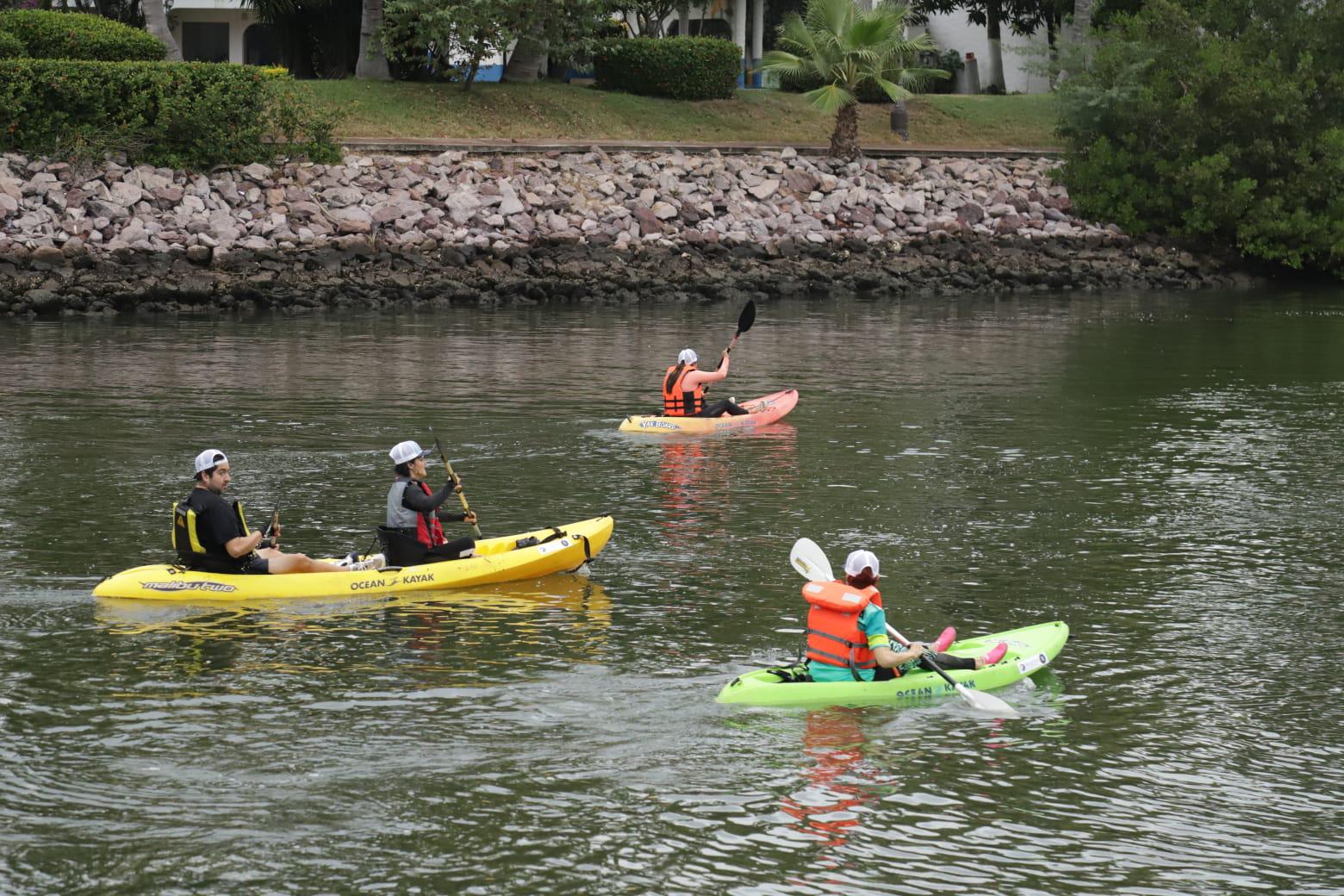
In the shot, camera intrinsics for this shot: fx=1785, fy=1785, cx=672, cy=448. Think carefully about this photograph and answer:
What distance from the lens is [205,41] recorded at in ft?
211

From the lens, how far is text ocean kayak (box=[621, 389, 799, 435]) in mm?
25844

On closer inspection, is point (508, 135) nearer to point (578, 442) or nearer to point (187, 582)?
point (578, 442)

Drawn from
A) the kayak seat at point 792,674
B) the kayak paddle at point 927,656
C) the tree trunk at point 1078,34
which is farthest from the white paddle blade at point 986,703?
the tree trunk at point 1078,34

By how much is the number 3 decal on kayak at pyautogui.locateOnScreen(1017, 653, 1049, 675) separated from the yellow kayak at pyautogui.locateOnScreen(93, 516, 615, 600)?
4938 millimetres

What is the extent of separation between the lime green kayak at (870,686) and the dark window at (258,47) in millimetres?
53949

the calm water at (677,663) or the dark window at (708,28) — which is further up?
the dark window at (708,28)

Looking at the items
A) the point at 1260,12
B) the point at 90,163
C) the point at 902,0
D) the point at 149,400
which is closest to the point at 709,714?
the point at 149,400

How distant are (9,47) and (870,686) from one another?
38948 mm

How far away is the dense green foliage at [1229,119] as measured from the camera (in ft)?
164

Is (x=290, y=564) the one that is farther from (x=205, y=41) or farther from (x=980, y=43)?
(x=980, y=43)

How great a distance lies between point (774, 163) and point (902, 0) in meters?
15.7

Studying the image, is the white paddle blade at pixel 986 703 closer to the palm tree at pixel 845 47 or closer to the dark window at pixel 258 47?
the palm tree at pixel 845 47

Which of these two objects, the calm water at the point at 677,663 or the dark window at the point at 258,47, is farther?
the dark window at the point at 258,47

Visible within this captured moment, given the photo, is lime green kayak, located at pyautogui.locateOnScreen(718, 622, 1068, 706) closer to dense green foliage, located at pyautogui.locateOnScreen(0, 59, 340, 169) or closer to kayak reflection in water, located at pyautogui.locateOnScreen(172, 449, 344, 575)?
kayak reflection in water, located at pyautogui.locateOnScreen(172, 449, 344, 575)
